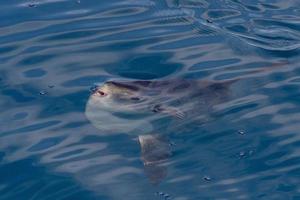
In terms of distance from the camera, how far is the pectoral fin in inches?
242

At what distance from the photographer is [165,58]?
283 inches

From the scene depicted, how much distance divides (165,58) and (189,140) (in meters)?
1.50

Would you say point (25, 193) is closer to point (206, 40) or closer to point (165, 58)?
point (165, 58)

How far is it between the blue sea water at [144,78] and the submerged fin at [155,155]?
0.19 feet

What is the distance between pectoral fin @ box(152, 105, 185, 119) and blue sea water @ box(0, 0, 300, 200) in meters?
0.16

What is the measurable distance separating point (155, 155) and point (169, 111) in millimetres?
619

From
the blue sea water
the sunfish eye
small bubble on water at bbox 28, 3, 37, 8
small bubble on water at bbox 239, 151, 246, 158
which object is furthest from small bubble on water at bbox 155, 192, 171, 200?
small bubble on water at bbox 28, 3, 37, 8

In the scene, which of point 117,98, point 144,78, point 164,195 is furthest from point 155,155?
point 144,78

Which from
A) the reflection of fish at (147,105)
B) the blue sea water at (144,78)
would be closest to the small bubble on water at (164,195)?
the blue sea water at (144,78)

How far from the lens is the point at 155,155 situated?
571 cm

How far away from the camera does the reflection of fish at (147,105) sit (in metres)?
6.07

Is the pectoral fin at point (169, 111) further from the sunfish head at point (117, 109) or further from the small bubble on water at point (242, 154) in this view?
the small bubble on water at point (242, 154)

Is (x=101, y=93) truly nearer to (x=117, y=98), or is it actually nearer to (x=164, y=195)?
(x=117, y=98)

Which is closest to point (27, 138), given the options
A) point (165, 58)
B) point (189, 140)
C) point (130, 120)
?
point (130, 120)
